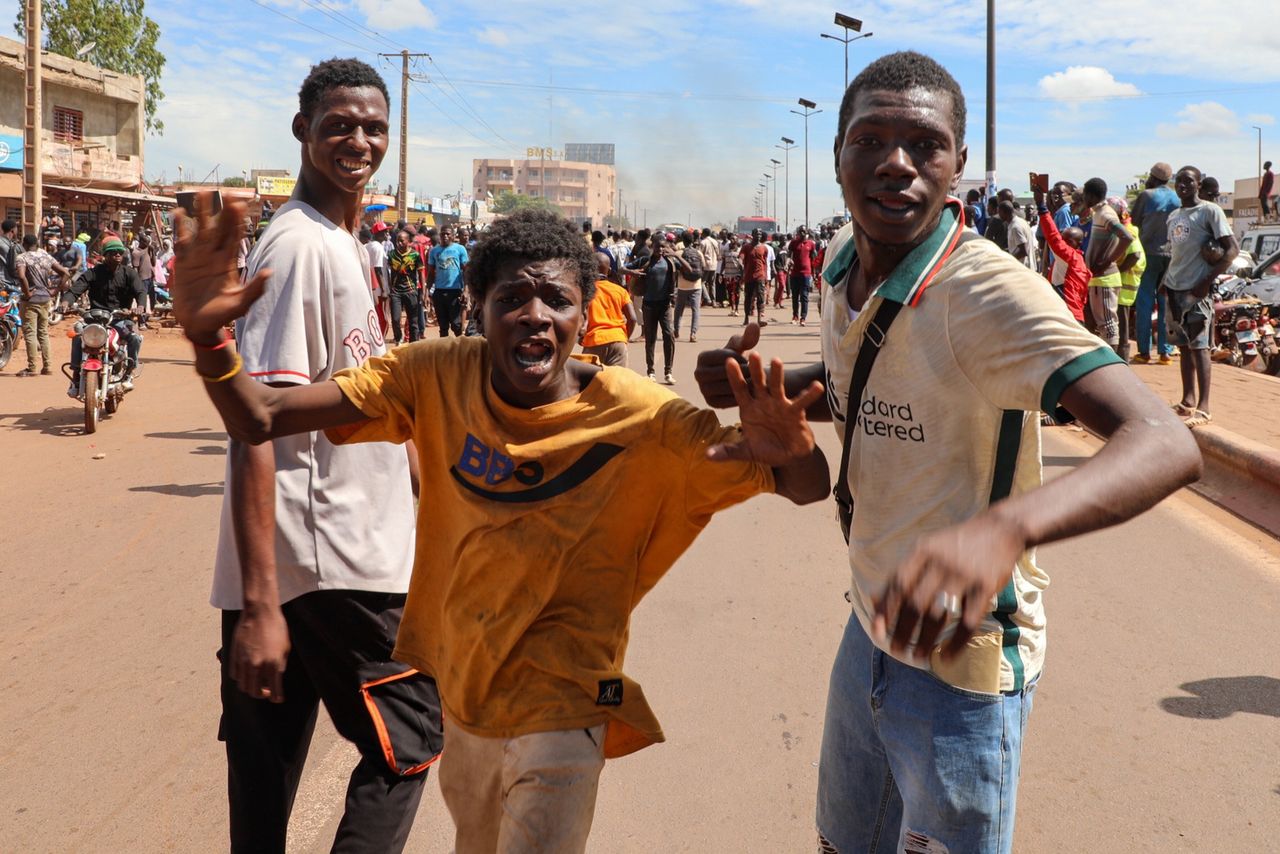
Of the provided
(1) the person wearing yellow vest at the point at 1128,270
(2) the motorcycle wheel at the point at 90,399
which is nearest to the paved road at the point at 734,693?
(2) the motorcycle wheel at the point at 90,399

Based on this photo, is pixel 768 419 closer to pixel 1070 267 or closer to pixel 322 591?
pixel 322 591

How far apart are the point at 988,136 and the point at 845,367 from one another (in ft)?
55.7

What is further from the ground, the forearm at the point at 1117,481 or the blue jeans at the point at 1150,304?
the blue jeans at the point at 1150,304

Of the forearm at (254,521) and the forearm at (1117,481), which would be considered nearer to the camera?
the forearm at (1117,481)

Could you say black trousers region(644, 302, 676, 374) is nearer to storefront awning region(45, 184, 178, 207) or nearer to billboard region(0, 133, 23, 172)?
storefront awning region(45, 184, 178, 207)

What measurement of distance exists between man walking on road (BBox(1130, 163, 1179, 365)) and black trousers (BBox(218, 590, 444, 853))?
11799mm

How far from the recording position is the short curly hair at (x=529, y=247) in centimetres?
249

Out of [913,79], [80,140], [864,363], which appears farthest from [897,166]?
[80,140]

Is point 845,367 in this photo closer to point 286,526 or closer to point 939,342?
→ point 939,342

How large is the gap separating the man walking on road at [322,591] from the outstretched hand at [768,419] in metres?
0.98

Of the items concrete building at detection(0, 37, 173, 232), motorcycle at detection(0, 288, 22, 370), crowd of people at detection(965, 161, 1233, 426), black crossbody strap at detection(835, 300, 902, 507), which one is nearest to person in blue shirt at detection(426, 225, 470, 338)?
motorcycle at detection(0, 288, 22, 370)

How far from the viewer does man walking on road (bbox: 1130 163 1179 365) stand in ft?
42.2

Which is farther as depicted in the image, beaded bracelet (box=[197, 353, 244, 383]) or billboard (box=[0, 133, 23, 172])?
billboard (box=[0, 133, 23, 172])

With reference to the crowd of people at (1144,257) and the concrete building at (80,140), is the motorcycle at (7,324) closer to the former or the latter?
the crowd of people at (1144,257)
